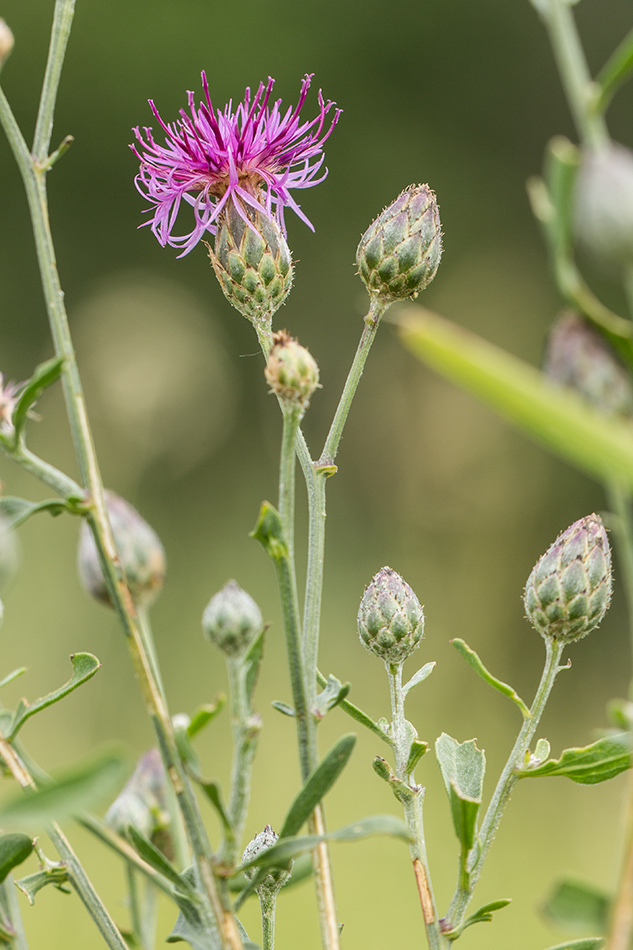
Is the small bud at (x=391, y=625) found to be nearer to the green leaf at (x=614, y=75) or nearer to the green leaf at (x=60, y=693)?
the green leaf at (x=60, y=693)

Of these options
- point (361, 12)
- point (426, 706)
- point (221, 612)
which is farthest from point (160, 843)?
point (361, 12)

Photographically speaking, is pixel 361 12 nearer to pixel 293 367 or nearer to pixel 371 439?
pixel 371 439

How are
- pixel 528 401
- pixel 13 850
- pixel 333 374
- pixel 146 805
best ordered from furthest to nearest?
1. pixel 333 374
2. pixel 146 805
3. pixel 13 850
4. pixel 528 401

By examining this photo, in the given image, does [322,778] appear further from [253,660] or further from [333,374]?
[333,374]

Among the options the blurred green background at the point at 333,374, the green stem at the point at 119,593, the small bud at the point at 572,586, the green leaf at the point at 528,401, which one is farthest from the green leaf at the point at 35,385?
the blurred green background at the point at 333,374

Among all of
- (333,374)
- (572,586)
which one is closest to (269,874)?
(572,586)
